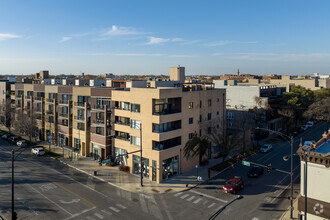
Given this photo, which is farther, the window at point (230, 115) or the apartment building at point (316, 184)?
the window at point (230, 115)

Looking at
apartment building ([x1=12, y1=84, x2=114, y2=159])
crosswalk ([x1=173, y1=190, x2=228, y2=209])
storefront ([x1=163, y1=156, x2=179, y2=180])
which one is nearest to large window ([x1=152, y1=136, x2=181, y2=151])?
storefront ([x1=163, y1=156, x2=179, y2=180])

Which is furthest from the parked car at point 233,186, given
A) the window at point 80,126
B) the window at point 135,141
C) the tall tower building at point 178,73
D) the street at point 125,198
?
the tall tower building at point 178,73

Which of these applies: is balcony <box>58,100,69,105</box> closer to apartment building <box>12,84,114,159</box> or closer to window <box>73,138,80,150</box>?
apartment building <box>12,84,114,159</box>

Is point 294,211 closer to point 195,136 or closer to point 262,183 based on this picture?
point 262,183

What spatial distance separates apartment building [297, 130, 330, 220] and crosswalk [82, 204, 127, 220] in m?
20.0

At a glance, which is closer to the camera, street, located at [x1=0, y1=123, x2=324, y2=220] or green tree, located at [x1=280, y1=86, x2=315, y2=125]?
street, located at [x1=0, y1=123, x2=324, y2=220]

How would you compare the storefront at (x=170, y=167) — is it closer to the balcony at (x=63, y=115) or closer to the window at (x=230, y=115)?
the window at (x=230, y=115)

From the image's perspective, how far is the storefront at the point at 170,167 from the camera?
4119 centimetres

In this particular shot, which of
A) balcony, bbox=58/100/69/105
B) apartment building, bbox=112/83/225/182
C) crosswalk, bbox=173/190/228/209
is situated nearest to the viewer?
crosswalk, bbox=173/190/228/209

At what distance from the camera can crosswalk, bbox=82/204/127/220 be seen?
94.8 feet

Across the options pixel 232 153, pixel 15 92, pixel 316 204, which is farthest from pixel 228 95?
pixel 15 92

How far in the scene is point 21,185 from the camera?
38125mm

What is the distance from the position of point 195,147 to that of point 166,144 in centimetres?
649

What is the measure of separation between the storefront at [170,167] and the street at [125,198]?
574 cm
